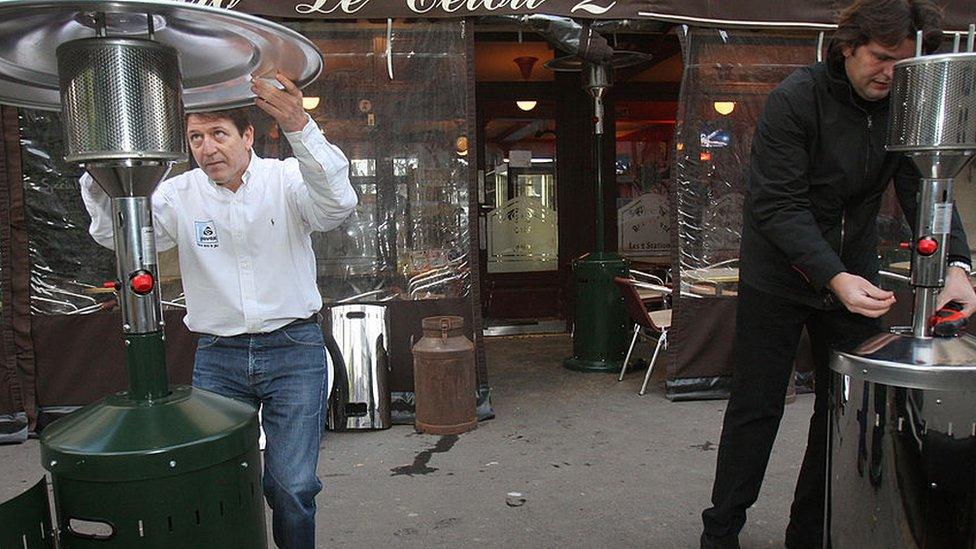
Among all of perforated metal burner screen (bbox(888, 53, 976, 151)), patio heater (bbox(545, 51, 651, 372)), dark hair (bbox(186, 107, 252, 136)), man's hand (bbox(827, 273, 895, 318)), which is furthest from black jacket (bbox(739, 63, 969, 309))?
patio heater (bbox(545, 51, 651, 372))

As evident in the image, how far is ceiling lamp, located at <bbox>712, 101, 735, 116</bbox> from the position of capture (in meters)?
5.59

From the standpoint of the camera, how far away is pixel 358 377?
5.06 m

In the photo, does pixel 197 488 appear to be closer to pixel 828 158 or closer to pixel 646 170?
pixel 828 158

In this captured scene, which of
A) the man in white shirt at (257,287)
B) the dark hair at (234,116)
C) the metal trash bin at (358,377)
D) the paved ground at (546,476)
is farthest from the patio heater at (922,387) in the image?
the metal trash bin at (358,377)

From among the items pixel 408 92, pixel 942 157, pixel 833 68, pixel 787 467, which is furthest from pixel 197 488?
pixel 408 92

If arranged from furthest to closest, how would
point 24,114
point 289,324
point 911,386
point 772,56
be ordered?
1. point 772,56
2. point 24,114
3. point 289,324
4. point 911,386

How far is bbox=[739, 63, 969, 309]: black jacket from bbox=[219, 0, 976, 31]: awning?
2810 millimetres

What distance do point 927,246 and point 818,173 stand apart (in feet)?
1.64

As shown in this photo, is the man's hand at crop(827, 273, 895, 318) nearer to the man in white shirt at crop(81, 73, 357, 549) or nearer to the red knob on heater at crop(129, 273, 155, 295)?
the man in white shirt at crop(81, 73, 357, 549)

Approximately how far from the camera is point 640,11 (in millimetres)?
5250

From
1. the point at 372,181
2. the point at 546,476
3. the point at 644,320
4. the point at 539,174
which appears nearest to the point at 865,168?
the point at 546,476

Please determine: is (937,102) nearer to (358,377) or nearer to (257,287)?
(257,287)

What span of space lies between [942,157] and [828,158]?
48 cm

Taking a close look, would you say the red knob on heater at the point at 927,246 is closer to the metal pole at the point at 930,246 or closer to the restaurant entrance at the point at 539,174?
the metal pole at the point at 930,246
